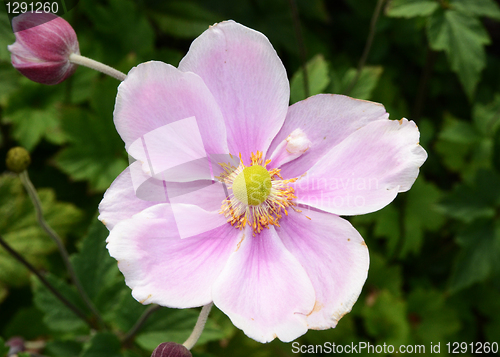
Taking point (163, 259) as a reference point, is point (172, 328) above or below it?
below

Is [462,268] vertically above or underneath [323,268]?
underneath

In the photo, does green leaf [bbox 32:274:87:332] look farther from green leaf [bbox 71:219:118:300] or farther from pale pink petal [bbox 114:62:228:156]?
pale pink petal [bbox 114:62:228:156]

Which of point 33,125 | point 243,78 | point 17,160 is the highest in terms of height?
point 243,78

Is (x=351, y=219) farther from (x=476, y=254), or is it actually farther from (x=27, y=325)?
(x=27, y=325)

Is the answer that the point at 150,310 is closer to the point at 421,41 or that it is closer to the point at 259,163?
the point at 259,163

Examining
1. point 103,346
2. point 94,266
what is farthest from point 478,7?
point 103,346

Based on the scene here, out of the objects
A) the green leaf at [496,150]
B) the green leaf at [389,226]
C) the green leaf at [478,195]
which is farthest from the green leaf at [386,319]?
the green leaf at [496,150]

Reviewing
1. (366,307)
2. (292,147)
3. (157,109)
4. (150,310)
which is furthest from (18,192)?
(366,307)
